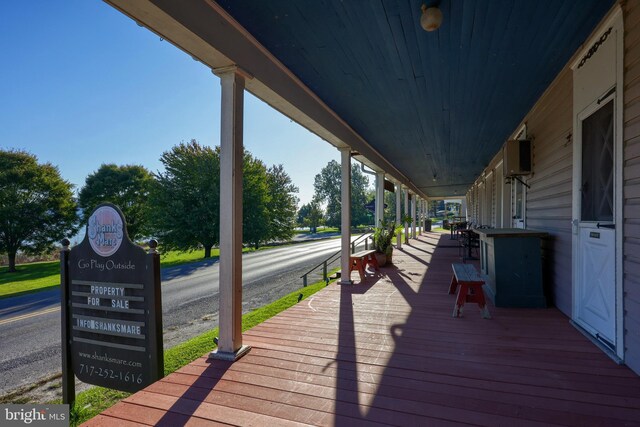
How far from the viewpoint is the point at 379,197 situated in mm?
Answer: 9719

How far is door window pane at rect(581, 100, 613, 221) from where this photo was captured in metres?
2.58

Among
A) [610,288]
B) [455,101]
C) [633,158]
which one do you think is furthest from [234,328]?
[455,101]

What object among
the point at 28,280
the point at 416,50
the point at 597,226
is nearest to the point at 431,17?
the point at 416,50

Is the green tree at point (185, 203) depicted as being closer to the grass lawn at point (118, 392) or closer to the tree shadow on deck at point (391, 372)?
the grass lawn at point (118, 392)

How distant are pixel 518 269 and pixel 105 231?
431 cm

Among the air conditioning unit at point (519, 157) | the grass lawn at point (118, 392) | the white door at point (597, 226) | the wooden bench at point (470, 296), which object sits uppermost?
the air conditioning unit at point (519, 157)

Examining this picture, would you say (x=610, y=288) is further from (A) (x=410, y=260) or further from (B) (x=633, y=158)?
(A) (x=410, y=260)

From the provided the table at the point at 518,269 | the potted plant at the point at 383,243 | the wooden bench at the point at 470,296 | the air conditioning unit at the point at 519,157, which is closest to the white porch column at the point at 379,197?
the potted plant at the point at 383,243

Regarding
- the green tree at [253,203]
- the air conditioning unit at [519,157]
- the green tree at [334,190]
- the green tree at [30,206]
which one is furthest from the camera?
the green tree at [334,190]

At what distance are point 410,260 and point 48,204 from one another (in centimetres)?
2028

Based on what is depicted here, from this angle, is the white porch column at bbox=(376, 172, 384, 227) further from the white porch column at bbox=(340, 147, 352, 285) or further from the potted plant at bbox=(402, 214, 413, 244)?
the white porch column at bbox=(340, 147, 352, 285)

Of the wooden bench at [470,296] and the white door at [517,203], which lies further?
the white door at [517,203]

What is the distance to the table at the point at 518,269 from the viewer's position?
3.70 meters

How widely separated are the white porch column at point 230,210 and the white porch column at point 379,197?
6.18m
